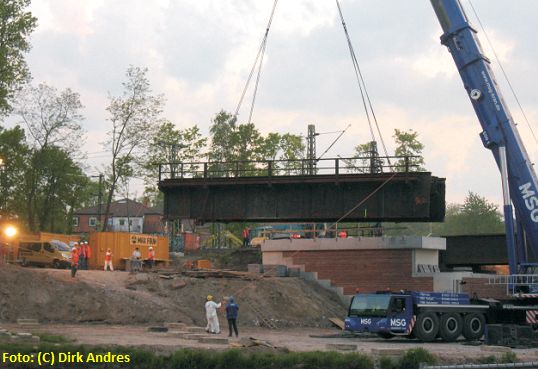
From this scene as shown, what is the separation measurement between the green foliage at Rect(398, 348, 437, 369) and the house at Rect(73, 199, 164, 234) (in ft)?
312

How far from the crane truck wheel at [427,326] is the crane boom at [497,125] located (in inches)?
143

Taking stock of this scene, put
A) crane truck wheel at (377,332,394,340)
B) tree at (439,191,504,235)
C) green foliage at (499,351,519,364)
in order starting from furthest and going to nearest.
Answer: tree at (439,191,504,235), crane truck wheel at (377,332,394,340), green foliage at (499,351,519,364)

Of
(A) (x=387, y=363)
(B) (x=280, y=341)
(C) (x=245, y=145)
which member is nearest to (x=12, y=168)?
(C) (x=245, y=145)

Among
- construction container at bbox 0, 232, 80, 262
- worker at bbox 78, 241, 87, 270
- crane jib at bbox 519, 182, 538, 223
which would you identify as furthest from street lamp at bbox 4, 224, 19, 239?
crane jib at bbox 519, 182, 538, 223

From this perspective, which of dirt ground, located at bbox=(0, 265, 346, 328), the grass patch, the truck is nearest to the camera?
the grass patch

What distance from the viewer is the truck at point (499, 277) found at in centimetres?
3084

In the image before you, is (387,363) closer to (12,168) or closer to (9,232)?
(9,232)

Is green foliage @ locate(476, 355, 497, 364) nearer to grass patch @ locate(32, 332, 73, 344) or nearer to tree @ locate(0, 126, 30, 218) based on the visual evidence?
grass patch @ locate(32, 332, 73, 344)

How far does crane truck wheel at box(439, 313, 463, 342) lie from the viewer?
31.1 metres

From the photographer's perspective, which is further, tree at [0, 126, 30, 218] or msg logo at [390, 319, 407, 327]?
tree at [0, 126, 30, 218]

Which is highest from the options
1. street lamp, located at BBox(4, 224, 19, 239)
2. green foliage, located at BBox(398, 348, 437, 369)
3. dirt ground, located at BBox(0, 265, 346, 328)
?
street lamp, located at BBox(4, 224, 19, 239)

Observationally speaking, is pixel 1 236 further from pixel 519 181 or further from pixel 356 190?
pixel 519 181

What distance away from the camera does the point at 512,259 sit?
3127 centimetres

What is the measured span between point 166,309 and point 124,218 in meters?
87.4
